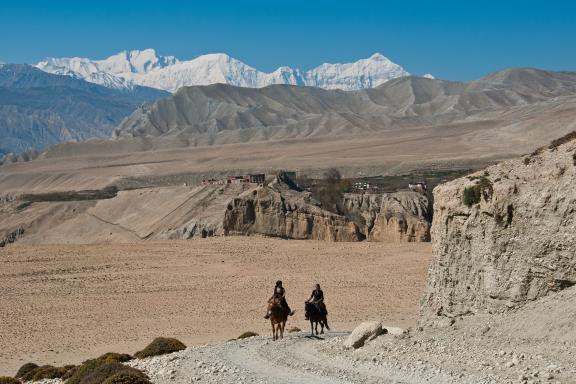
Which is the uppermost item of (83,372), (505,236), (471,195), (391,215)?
(471,195)

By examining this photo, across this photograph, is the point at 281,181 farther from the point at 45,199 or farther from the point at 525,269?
the point at 45,199

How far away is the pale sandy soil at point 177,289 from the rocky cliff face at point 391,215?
4.99 metres

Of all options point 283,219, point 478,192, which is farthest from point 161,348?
point 283,219

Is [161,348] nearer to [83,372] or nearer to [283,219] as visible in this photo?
[83,372]

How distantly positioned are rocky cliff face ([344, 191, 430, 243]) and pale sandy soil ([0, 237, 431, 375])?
16.4ft

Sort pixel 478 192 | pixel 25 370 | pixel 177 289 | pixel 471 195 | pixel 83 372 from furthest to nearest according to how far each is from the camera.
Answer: pixel 177 289 < pixel 25 370 < pixel 471 195 < pixel 478 192 < pixel 83 372

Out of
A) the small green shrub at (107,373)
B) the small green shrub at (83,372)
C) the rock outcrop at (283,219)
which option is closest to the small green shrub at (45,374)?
the small green shrub at (83,372)

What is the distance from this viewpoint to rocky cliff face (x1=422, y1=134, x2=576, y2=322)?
1311cm

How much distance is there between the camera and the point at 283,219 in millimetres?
50719

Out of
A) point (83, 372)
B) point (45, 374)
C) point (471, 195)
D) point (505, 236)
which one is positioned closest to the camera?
point (505, 236)

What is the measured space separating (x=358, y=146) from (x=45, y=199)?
7994 centimetres

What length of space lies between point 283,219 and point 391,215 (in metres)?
6.84

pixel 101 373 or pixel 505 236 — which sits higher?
pixel 505 236

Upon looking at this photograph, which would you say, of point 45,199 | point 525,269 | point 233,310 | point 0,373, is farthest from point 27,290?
point 45,199
